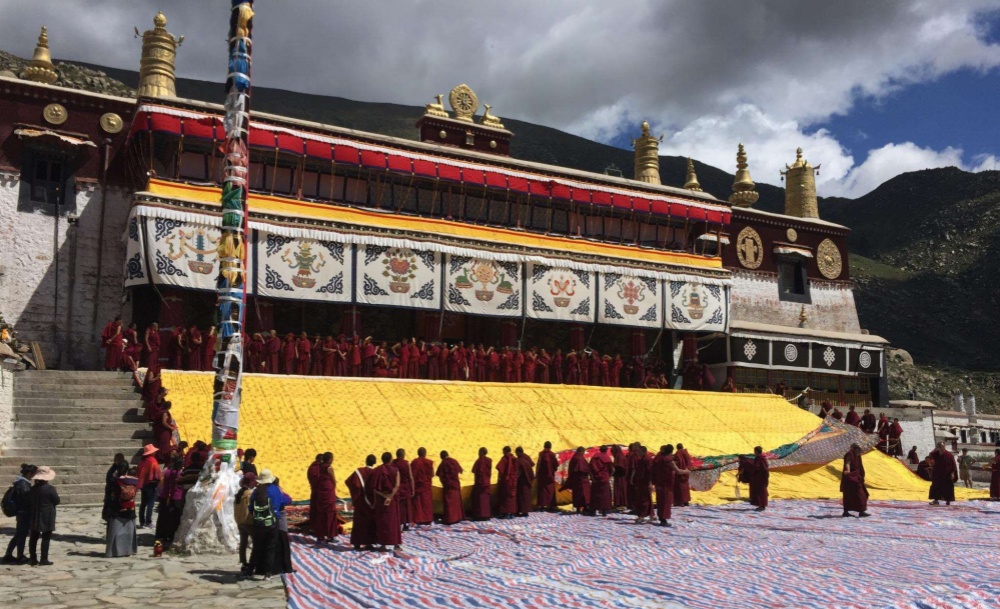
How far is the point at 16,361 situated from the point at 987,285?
208ft

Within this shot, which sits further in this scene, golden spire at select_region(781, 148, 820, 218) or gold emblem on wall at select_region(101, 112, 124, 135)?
golden spire at select_region(781, 148, 820, 218)

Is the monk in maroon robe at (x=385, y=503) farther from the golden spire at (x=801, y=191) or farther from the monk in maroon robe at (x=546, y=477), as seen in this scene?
the golden spire at (x=801, y=191)

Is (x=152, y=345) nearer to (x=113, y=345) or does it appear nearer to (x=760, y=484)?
(x=113, y=345)

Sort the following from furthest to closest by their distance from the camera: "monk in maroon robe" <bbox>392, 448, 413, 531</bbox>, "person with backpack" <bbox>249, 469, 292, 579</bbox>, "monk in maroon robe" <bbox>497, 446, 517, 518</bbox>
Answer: "monk in maroon robe" <bbox>497, 446, 517, 518</bbox>
"monk in maroon robe" <bbox>392, 448, 413, 531</bbox>
"person with backpack" <bbox>249, 469, 292, 579</bbox>

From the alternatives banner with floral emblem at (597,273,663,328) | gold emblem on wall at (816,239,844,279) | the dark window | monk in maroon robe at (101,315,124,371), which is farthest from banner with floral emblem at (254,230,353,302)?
gold emblem on wall at (816,239,844,279)

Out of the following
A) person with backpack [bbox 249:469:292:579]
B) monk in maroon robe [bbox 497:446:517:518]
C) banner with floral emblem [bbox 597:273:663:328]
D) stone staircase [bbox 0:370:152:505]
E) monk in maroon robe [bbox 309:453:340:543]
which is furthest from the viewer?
banner with floral emblem [bbox 597:273:663:328]

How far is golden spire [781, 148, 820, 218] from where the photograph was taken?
109 feet

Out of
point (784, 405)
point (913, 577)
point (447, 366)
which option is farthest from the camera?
point (784, 405)

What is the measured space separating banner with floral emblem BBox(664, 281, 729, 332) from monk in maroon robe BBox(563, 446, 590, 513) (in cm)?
1184

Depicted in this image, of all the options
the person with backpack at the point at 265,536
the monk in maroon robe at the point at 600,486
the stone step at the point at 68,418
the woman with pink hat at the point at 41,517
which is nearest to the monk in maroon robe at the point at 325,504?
the person with backpack at the point at 265,536

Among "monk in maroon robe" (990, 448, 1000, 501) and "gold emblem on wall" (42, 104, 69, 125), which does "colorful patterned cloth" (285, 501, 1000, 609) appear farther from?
"gold emblem on wall" (42, 104, 69, 125)

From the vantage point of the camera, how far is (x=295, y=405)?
52.1ft

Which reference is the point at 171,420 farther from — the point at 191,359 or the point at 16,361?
the point at 191,359

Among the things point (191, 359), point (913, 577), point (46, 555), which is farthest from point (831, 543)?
point (191, 359)
